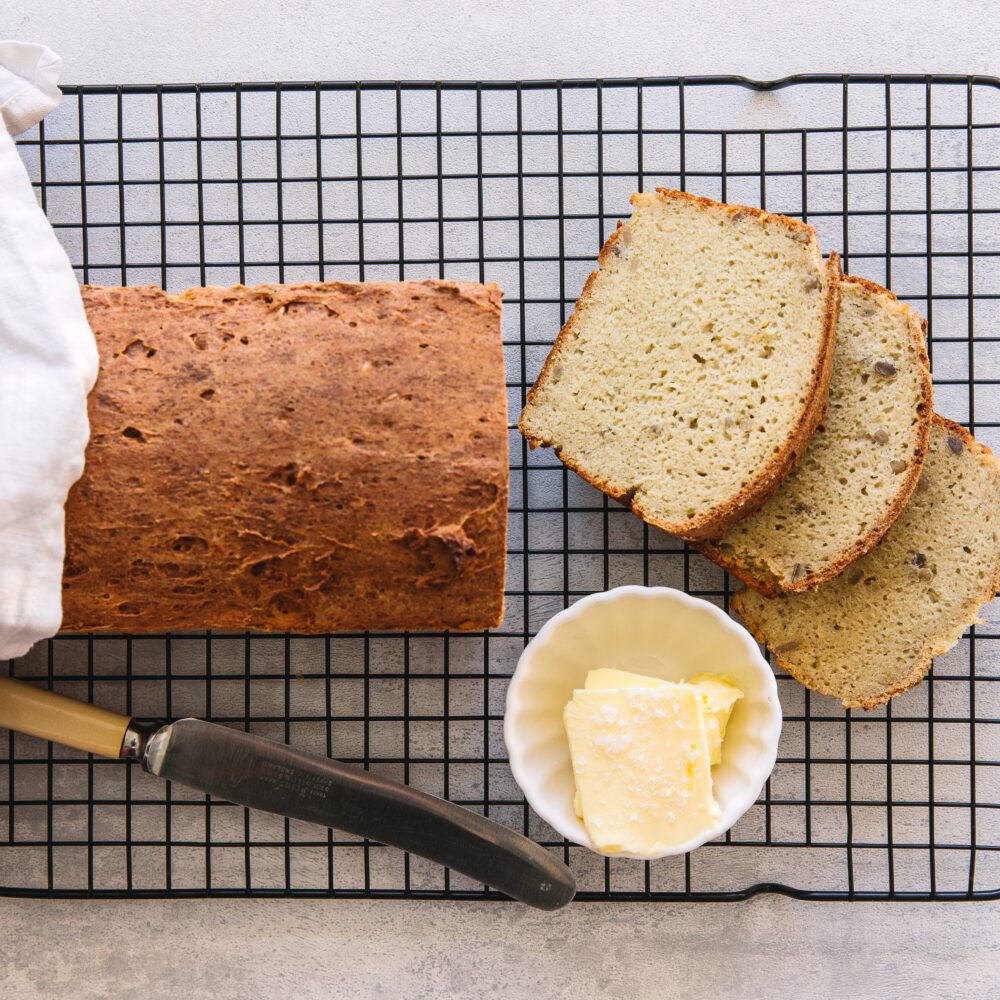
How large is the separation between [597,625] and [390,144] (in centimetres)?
102

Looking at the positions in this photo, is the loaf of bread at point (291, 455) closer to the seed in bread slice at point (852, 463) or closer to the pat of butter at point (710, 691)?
the pat of butter at point (710, 691)

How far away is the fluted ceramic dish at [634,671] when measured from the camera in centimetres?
169

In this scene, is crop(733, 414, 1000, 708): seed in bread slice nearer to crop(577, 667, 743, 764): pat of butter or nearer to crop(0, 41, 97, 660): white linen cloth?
crop(577, 667, 743, 764): pat of butter

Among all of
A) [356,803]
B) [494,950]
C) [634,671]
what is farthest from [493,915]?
[634,671]

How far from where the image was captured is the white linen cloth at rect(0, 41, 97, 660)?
1329 mm

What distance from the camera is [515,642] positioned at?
6.16 ft

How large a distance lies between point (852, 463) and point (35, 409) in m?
1.35

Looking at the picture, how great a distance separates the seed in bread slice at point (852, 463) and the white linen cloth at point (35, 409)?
1.09 m

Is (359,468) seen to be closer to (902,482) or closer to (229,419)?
(229,419)

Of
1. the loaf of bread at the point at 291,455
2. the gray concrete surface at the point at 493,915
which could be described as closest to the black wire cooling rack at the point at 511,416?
the gray concrete surface at the point at 493,915

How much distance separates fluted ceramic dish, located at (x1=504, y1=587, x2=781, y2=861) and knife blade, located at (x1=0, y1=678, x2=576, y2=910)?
0.37ft

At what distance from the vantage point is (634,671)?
70.6 inches

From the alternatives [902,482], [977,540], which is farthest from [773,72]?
[977,540]

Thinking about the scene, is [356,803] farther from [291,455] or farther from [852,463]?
[852,463]
